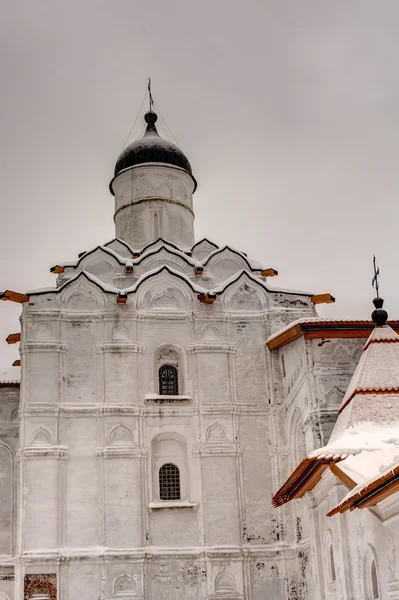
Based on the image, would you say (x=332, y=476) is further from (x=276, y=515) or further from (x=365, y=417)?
(x=276, y=515)

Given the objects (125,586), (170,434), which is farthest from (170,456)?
(125,586)

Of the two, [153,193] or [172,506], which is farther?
[153,193]

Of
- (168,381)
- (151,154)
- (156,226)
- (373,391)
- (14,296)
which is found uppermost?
(151,154)

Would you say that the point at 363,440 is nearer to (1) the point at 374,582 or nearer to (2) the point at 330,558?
(1) the point at 374,582

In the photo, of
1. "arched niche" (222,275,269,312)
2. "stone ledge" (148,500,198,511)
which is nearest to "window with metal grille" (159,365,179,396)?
"arched niche" (222,275,269,312)

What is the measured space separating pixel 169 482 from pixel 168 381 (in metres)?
2.03

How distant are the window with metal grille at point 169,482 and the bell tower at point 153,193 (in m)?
5.83

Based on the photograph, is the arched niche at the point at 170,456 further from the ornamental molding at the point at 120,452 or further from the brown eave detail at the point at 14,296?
the brown eave detail at the point at 14,296

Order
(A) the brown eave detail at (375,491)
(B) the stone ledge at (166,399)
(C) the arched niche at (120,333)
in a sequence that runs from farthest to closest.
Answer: (C) the arched niche at (120,333) < (B) the stone ledge at (166,399) < (A) the brown eave detail at (375,491)

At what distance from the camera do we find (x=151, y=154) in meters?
21.4

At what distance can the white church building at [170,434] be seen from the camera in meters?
15.5

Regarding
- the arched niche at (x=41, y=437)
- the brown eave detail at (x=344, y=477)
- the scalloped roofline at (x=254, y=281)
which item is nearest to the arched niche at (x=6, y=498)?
the arched niche at (x=41, y=437)

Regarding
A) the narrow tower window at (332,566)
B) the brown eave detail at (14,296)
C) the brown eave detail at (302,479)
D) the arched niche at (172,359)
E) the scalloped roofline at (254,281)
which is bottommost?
the narrow tower window at (332,566)

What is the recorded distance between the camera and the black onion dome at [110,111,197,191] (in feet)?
70.2
